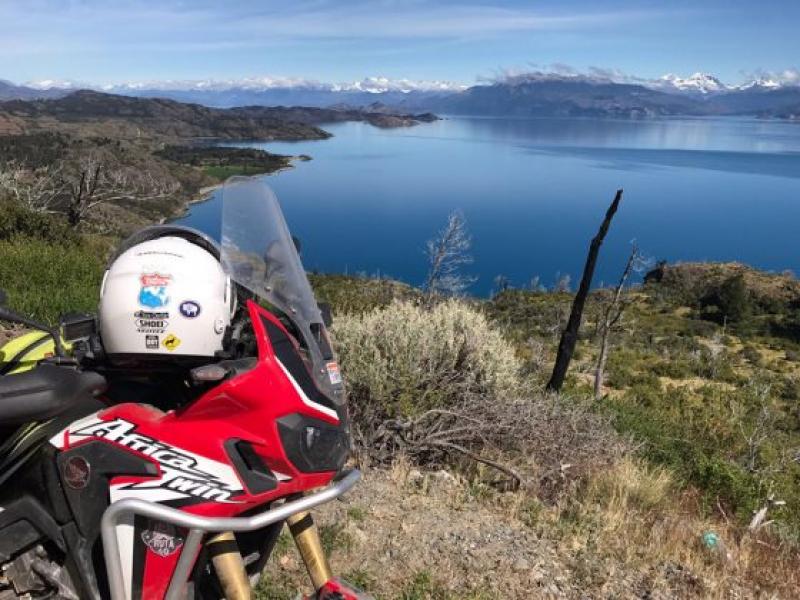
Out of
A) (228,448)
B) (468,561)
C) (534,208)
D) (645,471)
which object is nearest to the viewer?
(228,448)

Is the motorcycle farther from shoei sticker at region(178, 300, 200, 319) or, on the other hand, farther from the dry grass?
Answer: the dry grass

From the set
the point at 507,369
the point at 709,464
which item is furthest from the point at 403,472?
the point at 709,464

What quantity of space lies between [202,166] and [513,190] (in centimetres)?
5379

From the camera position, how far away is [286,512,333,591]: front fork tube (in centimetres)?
198

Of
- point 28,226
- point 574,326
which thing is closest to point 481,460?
point 574,326

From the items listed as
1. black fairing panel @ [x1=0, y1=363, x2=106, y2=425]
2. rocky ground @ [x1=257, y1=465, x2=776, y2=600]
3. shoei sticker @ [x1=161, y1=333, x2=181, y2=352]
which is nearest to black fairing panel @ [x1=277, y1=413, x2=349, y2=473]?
shoei sticker @ [x1=161, y1=333, x2=181, y2=352]

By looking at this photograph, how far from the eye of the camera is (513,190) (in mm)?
111125

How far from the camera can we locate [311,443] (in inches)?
69.5

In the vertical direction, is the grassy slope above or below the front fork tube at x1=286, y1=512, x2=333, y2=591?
below

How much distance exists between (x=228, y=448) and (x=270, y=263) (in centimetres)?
64

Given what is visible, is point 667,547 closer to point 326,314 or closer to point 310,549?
point 310,549

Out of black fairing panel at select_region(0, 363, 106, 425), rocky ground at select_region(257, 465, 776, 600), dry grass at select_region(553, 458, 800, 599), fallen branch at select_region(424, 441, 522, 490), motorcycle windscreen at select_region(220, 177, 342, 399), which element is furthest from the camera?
fallen branch at select_region(424, 441, 522, 490)

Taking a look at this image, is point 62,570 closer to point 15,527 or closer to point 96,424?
point 15,527

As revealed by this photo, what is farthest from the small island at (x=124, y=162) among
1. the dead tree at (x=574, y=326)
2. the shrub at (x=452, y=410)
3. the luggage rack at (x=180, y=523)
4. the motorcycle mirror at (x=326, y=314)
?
the luggage rack at (x=180, y=523)
